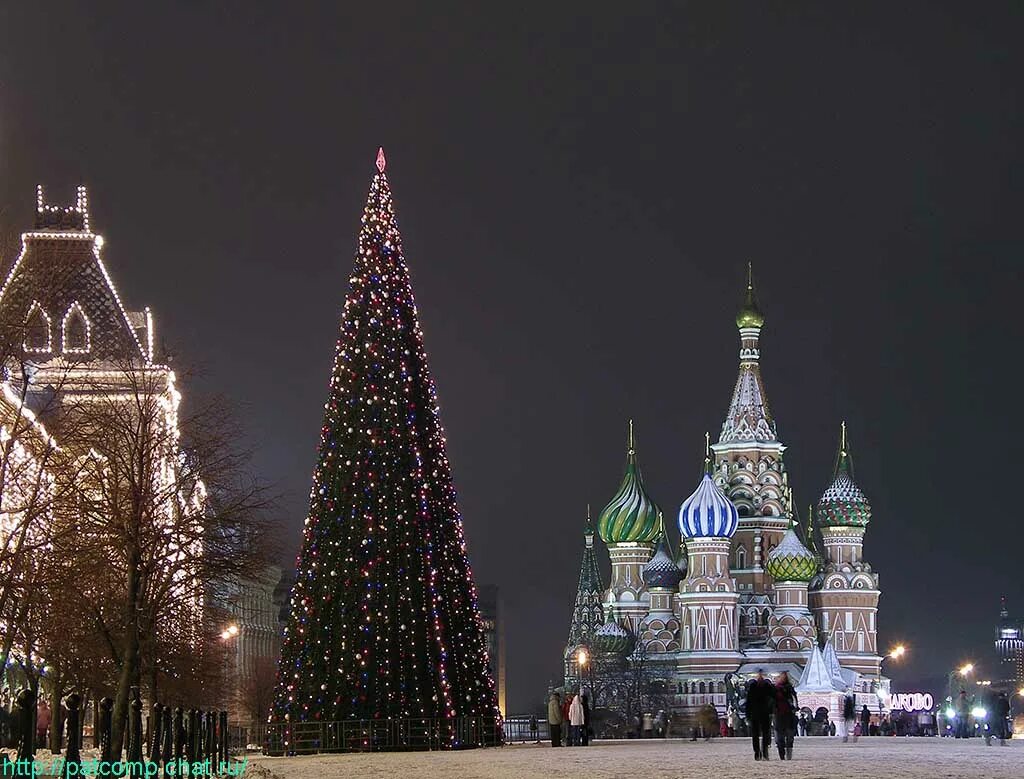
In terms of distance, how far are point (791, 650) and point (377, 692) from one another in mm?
103817

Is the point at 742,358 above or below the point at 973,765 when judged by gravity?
above

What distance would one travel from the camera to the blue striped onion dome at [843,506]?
14888cm

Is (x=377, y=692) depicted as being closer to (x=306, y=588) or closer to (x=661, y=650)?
(x=306, y=588)

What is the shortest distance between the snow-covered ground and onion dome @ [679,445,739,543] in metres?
102

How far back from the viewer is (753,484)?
151 meters

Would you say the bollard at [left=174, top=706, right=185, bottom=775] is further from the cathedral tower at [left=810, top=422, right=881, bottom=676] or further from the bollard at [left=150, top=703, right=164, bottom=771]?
the cathedral tower at [left=810, top=422, right=881, bottom=676]

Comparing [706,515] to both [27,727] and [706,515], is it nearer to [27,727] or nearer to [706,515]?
[706,515]

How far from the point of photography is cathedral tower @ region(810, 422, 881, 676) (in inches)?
5782

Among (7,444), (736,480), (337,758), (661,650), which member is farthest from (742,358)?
(7,444)

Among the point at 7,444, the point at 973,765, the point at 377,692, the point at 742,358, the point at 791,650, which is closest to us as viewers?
the point at 7,444

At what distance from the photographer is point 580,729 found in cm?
5031

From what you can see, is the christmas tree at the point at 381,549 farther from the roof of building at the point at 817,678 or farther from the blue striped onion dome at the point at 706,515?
the blue striped onion dome at the point at 706,515

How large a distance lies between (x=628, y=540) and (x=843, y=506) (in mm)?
17064

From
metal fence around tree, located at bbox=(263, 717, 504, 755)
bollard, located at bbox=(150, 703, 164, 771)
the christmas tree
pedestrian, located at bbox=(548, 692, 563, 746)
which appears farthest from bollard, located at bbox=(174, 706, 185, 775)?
pedestrian, located at bbox=(548, 692, 563, 746)
